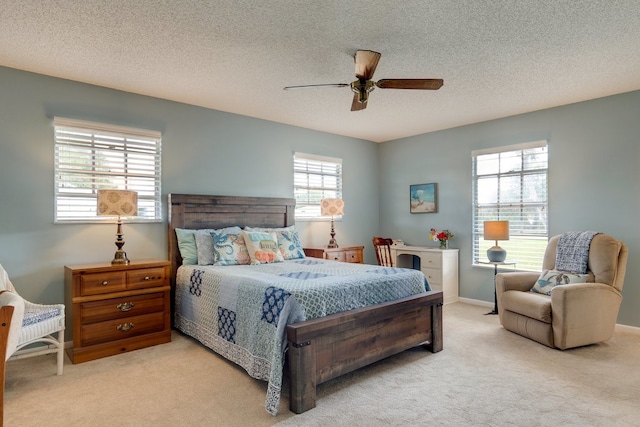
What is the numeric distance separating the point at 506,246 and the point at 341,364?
3457 mm

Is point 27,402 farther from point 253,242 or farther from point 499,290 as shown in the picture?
point 499,290

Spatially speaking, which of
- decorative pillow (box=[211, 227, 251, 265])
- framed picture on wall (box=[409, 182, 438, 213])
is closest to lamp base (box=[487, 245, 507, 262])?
framed picture on wall (box=[409, 182, 438, 213])

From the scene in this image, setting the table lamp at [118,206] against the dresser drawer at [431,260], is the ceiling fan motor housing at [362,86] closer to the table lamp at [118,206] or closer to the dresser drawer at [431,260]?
the table lamp at [118,206]

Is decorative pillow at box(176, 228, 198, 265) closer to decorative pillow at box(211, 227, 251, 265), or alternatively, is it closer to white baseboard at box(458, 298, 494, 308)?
decorative pillow at box(211, 227, 251, 265)

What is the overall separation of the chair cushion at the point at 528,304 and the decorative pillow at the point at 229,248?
2.85m

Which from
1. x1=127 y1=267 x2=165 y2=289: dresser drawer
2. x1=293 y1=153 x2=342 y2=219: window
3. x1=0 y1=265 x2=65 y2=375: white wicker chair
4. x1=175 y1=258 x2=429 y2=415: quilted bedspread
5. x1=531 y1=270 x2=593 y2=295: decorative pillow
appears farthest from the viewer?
x1=293 y1=153 x2=342 y2=219: window

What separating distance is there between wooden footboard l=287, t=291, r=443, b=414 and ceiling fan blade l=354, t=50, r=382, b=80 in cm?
188

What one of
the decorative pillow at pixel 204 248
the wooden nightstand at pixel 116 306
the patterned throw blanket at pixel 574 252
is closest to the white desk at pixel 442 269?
the patterned throw blanket at pixel 574 252

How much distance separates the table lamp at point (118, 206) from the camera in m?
3.39

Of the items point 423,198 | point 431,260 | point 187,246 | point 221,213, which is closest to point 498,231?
point 431,260

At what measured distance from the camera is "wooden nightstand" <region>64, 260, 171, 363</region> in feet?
10.4

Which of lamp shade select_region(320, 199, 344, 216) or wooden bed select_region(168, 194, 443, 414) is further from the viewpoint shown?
→ lamp shade select_region(320, 199, 344, 216)

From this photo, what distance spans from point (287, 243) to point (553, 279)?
9.78ft

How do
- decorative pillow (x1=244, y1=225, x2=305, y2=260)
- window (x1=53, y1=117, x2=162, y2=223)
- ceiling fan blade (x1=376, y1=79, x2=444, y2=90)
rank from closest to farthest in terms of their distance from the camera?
ceiling fan blade (x1=376, y1=79, x2=444, y2=90) → window (x1=53, y1=117, x2=162, y2=223) → decorative pillow (x1=244, y1=225, x2=305, y2=260)
